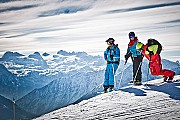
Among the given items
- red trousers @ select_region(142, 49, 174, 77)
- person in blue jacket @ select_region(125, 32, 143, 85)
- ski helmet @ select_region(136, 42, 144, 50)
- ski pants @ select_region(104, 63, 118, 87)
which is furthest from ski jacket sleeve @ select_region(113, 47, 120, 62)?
red trousers @ select_region(142, 49, 174, 77)

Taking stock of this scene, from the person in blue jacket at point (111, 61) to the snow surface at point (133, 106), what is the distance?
1.83m

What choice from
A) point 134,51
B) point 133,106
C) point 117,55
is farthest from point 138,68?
point 133,106

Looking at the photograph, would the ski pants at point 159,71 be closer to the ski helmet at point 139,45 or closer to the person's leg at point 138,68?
the ski helmet at point 139,45

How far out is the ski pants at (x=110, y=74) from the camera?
1075 centimetres

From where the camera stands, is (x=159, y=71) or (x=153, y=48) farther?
(x=159, y=71)

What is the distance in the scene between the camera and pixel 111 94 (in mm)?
8906

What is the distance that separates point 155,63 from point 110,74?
1.72 m

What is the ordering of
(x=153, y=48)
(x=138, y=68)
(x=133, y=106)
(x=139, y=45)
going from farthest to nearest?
(x=138, y=68) → (x=139, y=45) → (x=153, y=48) → (x=133, y=106)

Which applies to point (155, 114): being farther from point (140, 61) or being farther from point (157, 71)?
A: point (140, 61)

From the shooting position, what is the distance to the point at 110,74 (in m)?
10.8

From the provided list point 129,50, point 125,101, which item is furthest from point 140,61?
point 125,101

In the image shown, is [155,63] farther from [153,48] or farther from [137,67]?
[137,67]

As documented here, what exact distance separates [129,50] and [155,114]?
493 centimetres

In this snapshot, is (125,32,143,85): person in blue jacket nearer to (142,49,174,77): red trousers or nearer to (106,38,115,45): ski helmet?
(106,38,115,45): ski helmet
